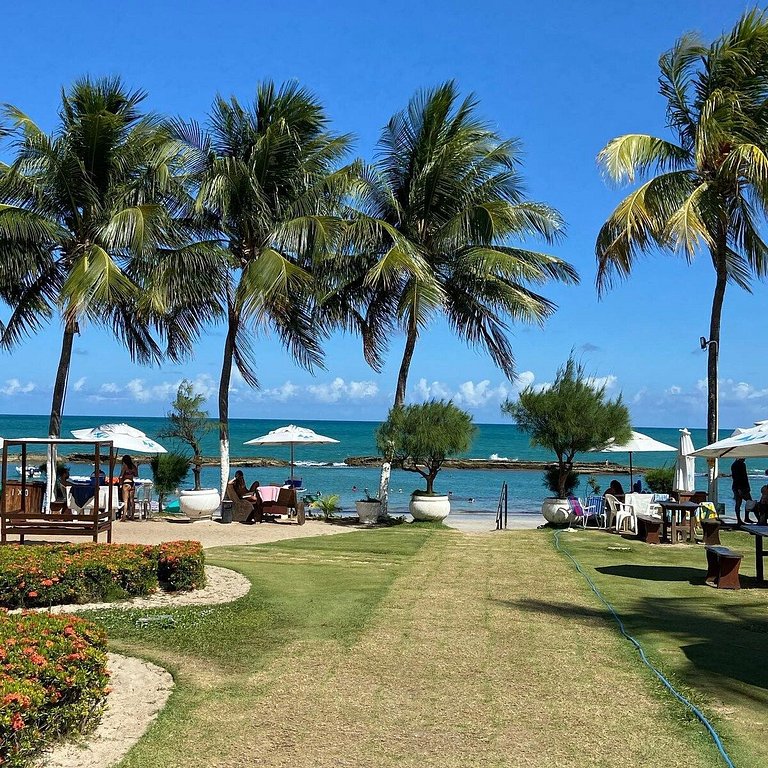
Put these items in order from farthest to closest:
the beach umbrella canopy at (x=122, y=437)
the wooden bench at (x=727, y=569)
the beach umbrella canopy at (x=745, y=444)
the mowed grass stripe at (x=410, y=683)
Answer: the beach umbrella canopy at (x=122, y=437)
the beach umbrella canopy at (x=745, y=444)
the wooden bench at (x=727, y=569)
the mowed grass stripe at (x=410, y=683)

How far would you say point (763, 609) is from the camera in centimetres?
857

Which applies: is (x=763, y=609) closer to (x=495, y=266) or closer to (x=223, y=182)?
(x=495, y=266)

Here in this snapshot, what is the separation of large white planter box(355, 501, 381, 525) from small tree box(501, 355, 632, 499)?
3926mm

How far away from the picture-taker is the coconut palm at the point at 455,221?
19.1m

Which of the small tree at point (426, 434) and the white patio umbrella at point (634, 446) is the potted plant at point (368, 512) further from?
the white patio umbrella at point (634, 446)

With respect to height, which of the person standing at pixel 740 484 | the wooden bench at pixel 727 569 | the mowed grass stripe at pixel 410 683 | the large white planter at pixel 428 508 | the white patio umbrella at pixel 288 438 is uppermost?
the white patio umbrella at pixel 288 438

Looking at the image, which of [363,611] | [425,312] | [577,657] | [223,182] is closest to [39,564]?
[363,611]

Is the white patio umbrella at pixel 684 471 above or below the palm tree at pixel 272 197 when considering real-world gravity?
below

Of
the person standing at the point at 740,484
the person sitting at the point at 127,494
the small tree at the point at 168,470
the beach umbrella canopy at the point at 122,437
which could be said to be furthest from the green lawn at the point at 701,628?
the small tree at the point at 168,470

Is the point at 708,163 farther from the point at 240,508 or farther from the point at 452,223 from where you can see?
the point at 240,508

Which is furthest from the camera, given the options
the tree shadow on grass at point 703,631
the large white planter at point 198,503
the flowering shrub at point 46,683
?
the large white planter at point 198,503

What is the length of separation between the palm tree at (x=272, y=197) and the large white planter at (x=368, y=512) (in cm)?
334

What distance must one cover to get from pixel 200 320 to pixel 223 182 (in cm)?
339

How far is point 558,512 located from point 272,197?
9956 millimetres
